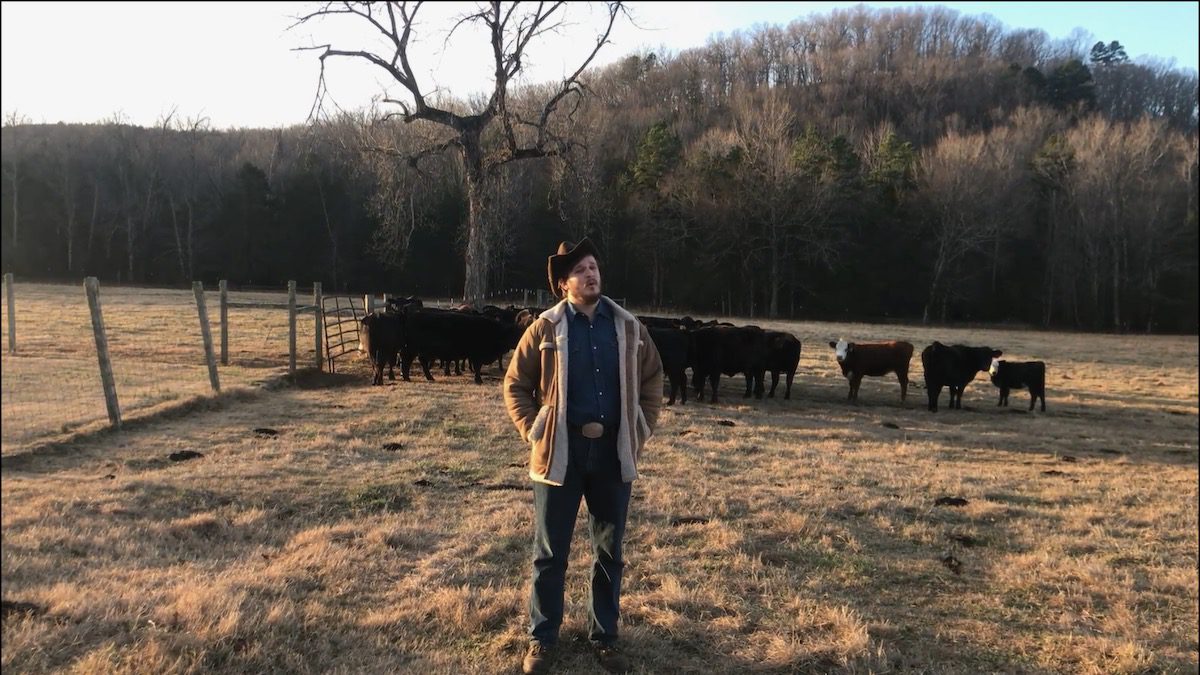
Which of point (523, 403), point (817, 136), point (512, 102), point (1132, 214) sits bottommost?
point (523, 403)

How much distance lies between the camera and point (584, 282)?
352cm

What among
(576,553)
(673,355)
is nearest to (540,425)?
(576,553)

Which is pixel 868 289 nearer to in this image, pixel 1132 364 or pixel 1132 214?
pixel 1132 364

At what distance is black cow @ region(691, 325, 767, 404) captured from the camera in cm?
1363

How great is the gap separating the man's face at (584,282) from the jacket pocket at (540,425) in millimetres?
573

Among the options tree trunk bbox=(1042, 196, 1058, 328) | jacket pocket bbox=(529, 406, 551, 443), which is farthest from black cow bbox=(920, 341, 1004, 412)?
tree trunk bbox=(1042, 196, 1058, 328)

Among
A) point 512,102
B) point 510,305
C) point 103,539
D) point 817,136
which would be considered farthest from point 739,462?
point 817,136

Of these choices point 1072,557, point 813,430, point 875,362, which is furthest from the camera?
point 875,362

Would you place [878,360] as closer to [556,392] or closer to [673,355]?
[673,355]

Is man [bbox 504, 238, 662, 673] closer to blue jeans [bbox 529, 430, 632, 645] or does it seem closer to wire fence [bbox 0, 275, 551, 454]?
blue jeans [bbox 529, 430, 632, 645]

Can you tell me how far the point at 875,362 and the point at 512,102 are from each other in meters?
9.97

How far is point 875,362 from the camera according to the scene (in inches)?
577

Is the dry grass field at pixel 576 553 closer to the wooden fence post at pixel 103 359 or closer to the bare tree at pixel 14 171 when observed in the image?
the wooden fence post at pixel 103 359

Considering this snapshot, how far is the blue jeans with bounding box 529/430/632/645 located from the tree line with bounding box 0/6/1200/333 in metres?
2.32
